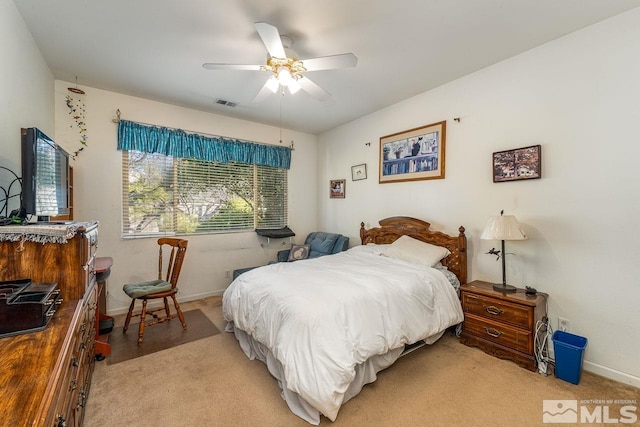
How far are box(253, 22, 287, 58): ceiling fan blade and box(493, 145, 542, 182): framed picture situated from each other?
7.52ft

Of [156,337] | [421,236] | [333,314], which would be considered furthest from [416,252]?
[156,337]

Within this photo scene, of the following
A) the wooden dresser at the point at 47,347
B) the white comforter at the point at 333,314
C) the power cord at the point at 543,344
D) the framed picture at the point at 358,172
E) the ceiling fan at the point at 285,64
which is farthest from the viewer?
the framed picture at the point at 358,172

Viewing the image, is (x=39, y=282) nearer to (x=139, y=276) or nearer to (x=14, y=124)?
(x=14, y=124)

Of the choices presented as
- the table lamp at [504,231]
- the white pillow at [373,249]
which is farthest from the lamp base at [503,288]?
the white pillow at [373,249]

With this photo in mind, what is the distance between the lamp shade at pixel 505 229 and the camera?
2.38 meters

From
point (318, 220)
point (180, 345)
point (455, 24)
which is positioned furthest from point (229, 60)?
point (318, 220)

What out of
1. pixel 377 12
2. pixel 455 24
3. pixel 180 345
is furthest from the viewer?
pixel 180 345

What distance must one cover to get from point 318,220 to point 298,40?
3368 millimetres

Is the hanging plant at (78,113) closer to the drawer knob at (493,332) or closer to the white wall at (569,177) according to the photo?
the white wall at (569,177)

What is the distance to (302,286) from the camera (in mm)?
2236

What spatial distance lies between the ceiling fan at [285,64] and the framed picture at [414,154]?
5.05 ft

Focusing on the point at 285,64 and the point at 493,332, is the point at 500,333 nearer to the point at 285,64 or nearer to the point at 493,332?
the point at 493,332

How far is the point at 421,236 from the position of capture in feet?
11.0

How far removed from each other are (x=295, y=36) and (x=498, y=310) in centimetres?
294
